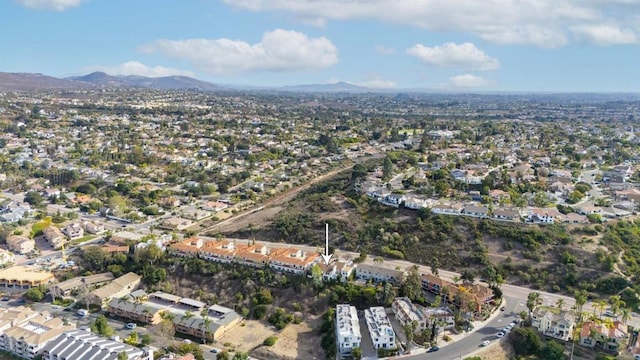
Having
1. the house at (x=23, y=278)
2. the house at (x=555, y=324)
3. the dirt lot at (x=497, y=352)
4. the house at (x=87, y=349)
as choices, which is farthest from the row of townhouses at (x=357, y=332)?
the house at (x=23, y=278)

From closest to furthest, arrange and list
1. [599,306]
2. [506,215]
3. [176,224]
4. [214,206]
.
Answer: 1. [599,306]
2. [506,215]
3. [176,224]
4. [214,206]

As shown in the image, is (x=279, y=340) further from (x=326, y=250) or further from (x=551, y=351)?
(x=551, y=351)

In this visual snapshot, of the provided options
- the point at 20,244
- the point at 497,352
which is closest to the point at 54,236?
the point at 20,244

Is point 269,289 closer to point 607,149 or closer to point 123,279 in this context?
point 123,279

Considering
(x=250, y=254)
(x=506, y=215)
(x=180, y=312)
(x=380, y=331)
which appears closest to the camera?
(x=380, y=331)

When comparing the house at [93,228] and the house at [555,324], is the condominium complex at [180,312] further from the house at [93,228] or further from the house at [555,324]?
the house at [555,324]

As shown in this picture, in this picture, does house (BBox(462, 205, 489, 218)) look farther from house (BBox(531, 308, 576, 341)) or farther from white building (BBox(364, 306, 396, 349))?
white building (BBox(364, 306, 396, 349))
